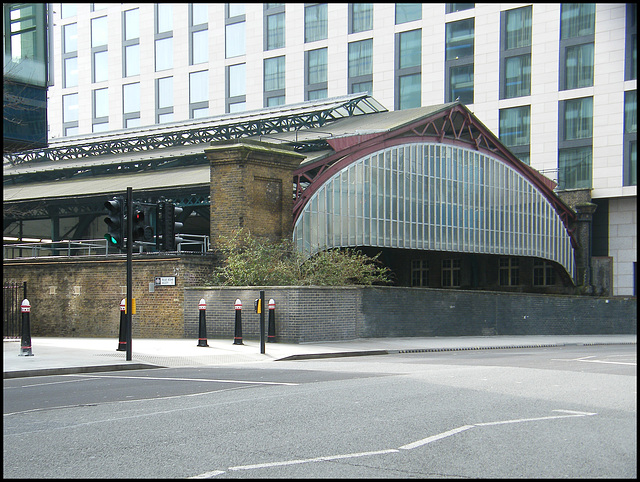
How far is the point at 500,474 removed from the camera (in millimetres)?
6270

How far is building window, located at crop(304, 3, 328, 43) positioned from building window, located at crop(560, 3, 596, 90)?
1729 centimetres

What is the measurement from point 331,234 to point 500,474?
2476 cm

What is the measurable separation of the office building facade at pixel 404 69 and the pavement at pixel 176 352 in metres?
25.8

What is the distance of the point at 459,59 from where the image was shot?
53438mm

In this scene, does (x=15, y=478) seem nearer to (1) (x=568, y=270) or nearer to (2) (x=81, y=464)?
(2) (x=81, y=464)

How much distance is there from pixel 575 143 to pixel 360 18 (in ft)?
59.4

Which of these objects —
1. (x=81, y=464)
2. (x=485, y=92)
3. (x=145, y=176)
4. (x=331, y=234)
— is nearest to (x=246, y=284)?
(x=331, y=234)

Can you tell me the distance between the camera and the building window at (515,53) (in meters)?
50.9

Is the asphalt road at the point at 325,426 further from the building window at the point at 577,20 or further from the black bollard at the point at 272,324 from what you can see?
the building window at the point at 577,20

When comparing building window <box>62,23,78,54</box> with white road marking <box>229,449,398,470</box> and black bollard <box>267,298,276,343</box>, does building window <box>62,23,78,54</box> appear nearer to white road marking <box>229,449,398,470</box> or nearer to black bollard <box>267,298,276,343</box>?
black bollard <box>267,298,276,343</box>

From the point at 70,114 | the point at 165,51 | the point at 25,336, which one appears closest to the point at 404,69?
the point at 165,51

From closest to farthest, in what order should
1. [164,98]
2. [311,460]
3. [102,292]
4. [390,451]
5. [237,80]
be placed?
[311,460], [390,451], [102,292], [237,80], [164,98]

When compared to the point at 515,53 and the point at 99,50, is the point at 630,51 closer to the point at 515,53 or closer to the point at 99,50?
the point at 515,53

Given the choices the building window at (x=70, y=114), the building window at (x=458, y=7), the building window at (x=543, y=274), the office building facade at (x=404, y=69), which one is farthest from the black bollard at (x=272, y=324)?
the building window at (x=70, y=114)
